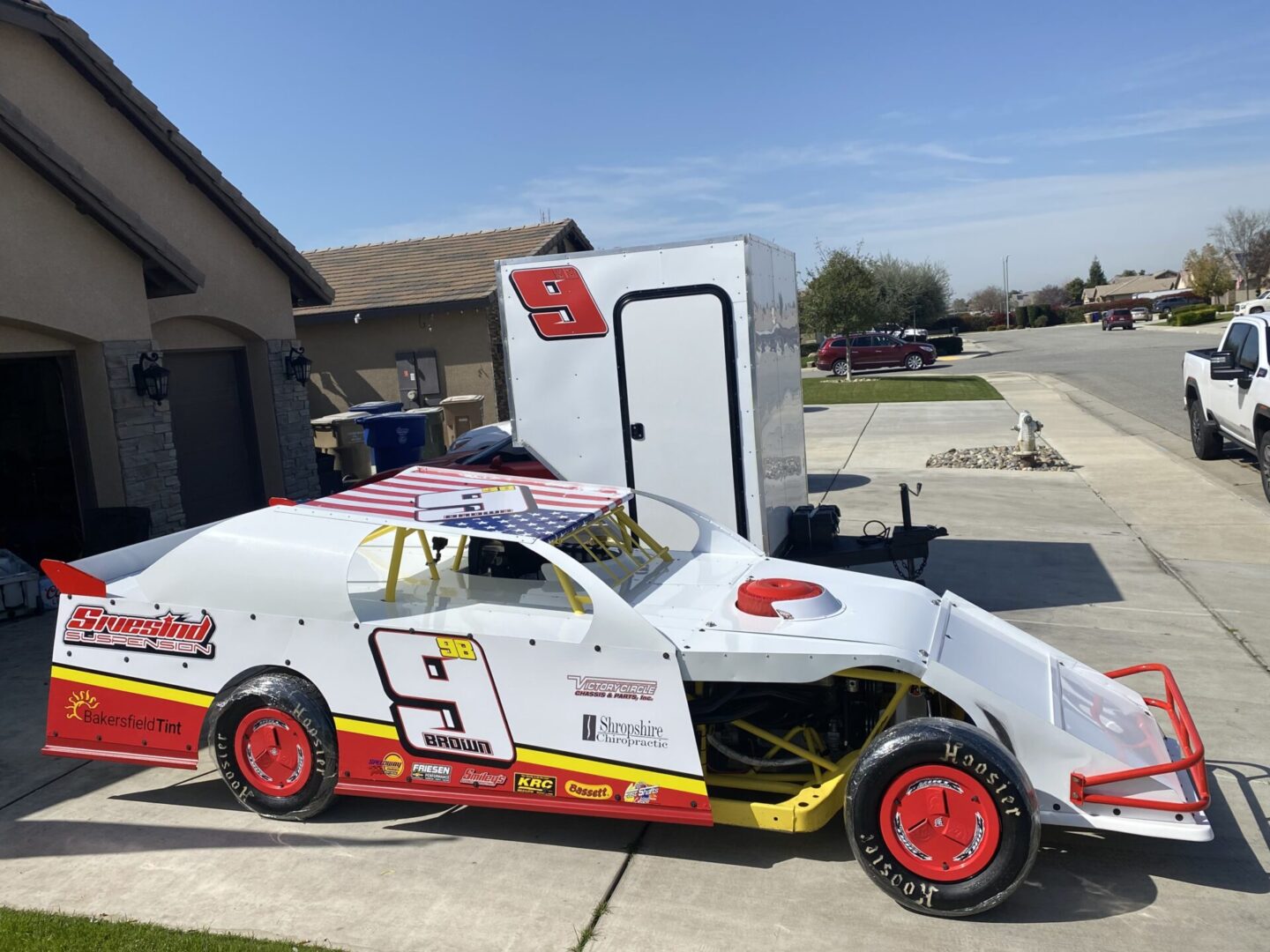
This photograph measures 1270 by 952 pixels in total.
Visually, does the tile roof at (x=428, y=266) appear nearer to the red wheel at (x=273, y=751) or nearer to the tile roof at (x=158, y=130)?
the tile roof at (x=158, y=130)

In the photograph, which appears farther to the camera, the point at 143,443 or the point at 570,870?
the point at 143,443

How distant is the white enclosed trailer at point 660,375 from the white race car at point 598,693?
188cm

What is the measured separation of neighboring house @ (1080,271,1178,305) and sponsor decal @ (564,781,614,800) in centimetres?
13398

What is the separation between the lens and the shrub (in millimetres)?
57094

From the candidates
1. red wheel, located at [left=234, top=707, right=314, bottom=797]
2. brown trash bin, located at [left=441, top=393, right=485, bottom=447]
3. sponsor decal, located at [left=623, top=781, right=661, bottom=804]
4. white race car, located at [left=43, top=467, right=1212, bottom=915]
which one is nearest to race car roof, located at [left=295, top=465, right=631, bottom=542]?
white race car, located at [left=43, top=467, right=1212, bottom=915]

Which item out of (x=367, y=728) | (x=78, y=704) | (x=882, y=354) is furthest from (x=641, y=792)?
(x=882, y=354)

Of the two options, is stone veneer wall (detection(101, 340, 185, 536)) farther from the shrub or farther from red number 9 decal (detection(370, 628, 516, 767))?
the shrub

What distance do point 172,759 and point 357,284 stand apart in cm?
1887

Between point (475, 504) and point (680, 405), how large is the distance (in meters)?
2.62

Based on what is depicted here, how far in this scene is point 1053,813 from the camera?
3.99 m

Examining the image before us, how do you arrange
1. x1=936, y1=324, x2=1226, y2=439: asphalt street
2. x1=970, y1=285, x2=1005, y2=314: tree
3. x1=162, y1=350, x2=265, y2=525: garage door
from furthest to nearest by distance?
x1=970, y1=285, x2=1005, y2=314: tree < x1=936, y1=324, x2=1226, y2=439: asphalt street < x1=162, y1=350, x2=265, y2=525: garage door

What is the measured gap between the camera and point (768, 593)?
14.9 ft

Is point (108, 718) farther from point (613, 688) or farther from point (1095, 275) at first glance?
point (1095, 275)

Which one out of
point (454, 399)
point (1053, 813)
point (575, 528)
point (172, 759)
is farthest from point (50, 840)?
point (454, 399)
